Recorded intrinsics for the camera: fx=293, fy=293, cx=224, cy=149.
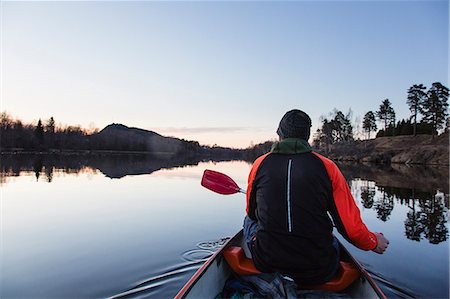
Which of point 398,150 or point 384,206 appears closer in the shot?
point 384,206

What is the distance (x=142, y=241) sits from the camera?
6891 mm

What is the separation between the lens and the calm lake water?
477 cm

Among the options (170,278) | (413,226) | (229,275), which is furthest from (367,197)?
(229,275)

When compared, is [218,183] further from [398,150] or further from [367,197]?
[398,150]

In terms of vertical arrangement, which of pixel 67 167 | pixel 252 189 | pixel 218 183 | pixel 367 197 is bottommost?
pixel 367 197

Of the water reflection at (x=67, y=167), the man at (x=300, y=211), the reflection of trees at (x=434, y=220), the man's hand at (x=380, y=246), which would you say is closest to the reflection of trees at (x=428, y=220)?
the reflection of trees at (x=434, y=220)

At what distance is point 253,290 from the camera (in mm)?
2844

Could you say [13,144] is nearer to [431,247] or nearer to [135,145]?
[135,145]

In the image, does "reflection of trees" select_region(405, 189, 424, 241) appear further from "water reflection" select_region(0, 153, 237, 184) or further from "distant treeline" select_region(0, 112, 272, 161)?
"distant treeline" select_region(0, 112, 272, 161)

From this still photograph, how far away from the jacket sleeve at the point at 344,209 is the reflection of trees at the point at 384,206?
827 centimetres

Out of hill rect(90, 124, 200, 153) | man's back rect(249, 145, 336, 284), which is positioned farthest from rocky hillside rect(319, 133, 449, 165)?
hill rect(90, 124, 200, 153)

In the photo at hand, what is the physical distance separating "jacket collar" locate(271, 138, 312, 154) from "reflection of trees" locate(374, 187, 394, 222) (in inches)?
341

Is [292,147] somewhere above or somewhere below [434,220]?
above

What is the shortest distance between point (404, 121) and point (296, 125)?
250 feet
